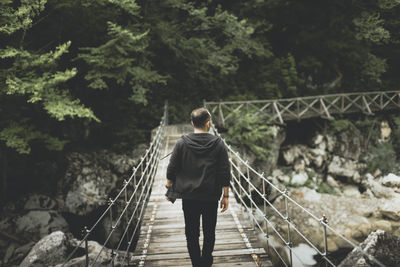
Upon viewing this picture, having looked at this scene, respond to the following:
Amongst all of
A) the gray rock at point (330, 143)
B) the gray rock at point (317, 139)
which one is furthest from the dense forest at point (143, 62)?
the gray rock at point (330, 143)

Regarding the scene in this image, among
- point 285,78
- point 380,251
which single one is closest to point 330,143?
point 285,78

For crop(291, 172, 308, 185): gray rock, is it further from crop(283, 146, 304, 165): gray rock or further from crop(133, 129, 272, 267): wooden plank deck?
crop(133, 129, 272, 267): wooden plank deck

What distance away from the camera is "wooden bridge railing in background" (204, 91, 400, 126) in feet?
36.4

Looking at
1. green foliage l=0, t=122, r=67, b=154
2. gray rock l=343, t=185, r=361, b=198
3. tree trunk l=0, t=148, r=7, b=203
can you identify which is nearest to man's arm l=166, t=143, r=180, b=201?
green foliage l=0, t=122, r=67, b=154

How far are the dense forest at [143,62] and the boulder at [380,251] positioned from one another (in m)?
6.74

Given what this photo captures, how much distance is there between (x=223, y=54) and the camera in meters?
10.7

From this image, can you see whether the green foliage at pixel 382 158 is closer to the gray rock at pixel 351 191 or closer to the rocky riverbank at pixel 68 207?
the gray rock at pixel 351 191

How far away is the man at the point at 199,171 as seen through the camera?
7.73 feet

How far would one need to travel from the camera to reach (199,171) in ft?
7.78

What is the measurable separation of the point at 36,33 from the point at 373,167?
47.3 feet

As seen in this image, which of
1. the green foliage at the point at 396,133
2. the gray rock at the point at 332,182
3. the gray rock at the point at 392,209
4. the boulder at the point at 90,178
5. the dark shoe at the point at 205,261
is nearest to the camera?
the dark shoe at the point at 205,261

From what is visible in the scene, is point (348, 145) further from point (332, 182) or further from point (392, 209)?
point (392, 209)

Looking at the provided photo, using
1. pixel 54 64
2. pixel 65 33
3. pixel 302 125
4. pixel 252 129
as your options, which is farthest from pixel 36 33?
pixel 302 125

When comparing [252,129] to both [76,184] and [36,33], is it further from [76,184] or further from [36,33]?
[36,33]
